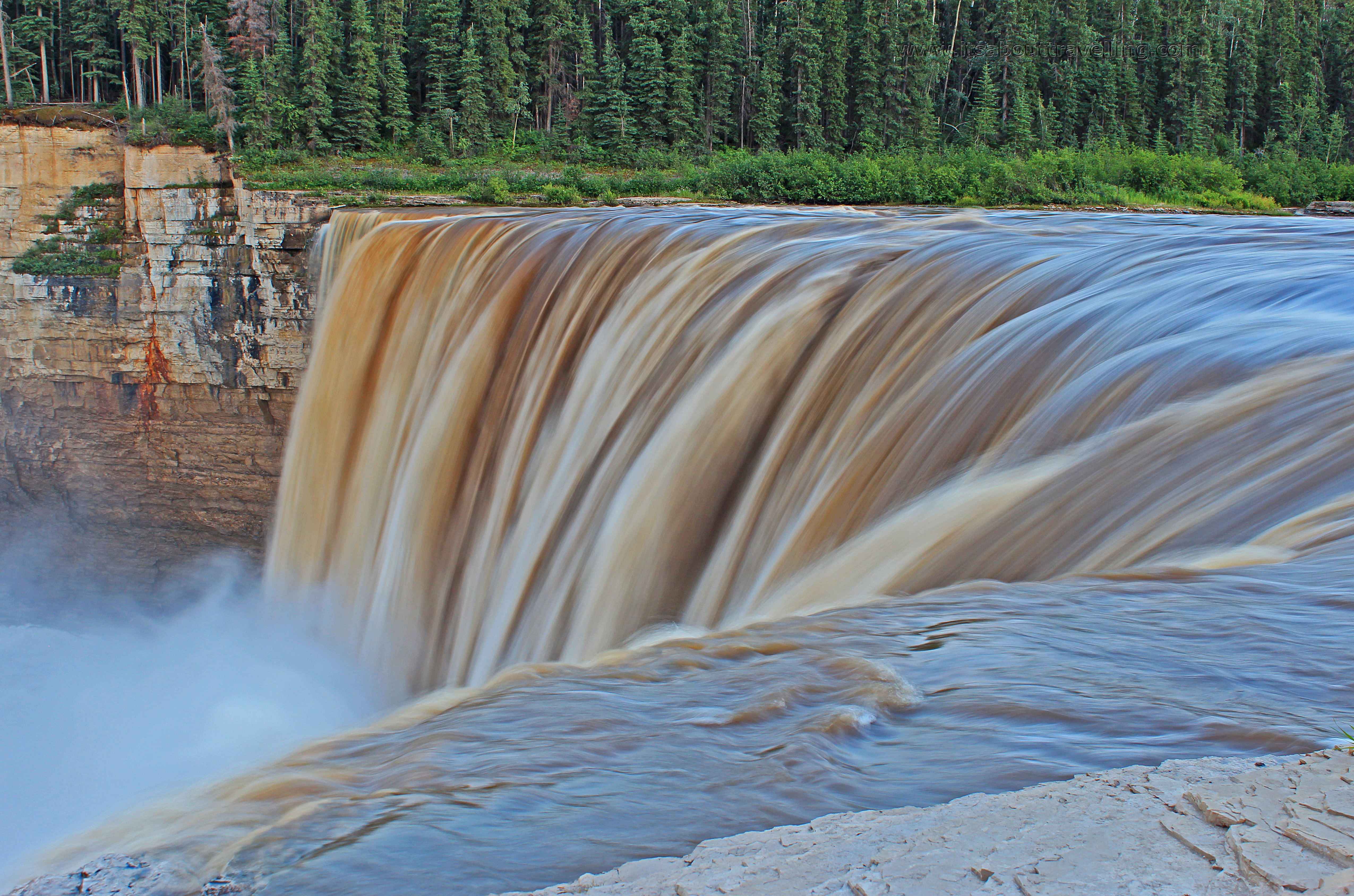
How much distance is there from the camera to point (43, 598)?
20031mm

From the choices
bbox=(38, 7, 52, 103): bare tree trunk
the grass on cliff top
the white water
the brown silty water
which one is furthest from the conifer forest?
the brown silty water

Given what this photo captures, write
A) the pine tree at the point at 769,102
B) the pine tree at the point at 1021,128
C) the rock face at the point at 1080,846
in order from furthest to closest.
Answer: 1. the pine tree at the point at 769,102
2. the pine tree at the point at 1021,128
3. the rock face at the point at 1080,846

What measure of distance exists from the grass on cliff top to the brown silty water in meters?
11.3

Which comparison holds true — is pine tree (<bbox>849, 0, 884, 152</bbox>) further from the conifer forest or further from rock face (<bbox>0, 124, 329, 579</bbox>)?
rock face (<bbox>0, 124, 329, 579</bbox>)

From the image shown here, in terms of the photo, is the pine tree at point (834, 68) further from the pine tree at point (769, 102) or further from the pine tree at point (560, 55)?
the pine tree at point (560, 55)

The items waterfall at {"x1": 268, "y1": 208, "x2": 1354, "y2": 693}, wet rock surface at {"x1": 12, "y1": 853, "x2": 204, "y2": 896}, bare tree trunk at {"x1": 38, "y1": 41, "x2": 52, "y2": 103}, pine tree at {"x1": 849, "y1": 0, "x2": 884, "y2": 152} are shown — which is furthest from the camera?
bare tree trunk at {"x1": 38, "y1": 41, "x2": 52, "y2": 103}

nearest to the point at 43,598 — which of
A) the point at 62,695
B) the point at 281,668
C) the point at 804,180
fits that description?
the point at 62,695

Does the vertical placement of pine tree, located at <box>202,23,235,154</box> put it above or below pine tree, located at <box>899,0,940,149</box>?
below

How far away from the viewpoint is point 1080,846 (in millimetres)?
1404

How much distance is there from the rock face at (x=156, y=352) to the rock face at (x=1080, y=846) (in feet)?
61.2

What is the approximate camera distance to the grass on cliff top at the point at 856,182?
20.6 metres

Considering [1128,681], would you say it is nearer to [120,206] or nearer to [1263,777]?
[1263,777]

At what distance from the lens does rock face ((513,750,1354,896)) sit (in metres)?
1.29

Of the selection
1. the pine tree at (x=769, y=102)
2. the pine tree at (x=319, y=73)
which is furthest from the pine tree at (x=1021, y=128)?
the pine tree at (x=319, y=73)
